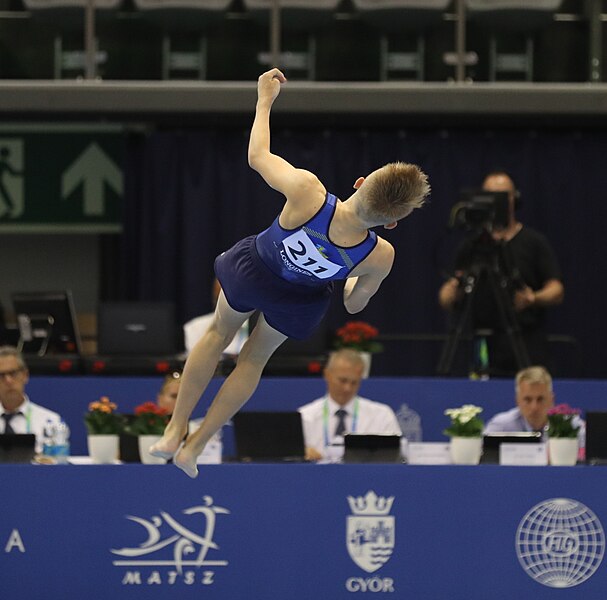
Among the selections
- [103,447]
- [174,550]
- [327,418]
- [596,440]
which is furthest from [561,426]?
[103,447]

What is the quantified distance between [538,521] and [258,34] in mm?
5246

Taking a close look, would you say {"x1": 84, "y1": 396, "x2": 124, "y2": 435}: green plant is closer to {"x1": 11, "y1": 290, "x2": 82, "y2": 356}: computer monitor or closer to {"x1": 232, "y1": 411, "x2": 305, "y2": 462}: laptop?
{"x1": 232, "y1": 411, "x2": 305, "y2": 462}: laptop

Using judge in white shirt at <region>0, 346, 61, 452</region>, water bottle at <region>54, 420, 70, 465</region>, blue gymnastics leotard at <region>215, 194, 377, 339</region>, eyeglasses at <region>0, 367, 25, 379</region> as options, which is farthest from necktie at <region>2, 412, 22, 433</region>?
blue gymnastics leotard at <region>215, 194, 377, 339</region>

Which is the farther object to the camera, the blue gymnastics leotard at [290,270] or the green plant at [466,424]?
the green plant at [466,424]

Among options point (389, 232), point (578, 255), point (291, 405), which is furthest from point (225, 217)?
point (291, 405)

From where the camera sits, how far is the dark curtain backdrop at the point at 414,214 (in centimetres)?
1133

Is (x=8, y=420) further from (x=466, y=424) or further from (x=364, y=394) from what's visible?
(x=466, y=424)

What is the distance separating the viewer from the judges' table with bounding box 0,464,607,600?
620cm

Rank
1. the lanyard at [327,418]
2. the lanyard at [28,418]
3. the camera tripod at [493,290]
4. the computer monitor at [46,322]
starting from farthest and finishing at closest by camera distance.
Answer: the computer monitor at [46,322] → the camera tripod at [493,290] → the lanyard at [28,418] → the lanyard at [327,418]

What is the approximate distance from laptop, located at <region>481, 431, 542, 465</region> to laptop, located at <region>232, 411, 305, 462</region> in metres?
0.90

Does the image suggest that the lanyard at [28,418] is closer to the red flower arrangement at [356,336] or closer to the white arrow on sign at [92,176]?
the red flower arrangement at [356,336]

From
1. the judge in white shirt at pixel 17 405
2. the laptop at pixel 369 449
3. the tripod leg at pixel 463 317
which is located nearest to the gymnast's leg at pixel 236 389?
the laptop at pixel 369 449

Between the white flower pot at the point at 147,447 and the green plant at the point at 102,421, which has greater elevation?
the green plant at the point at 102,421

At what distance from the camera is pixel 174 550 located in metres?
6.20
